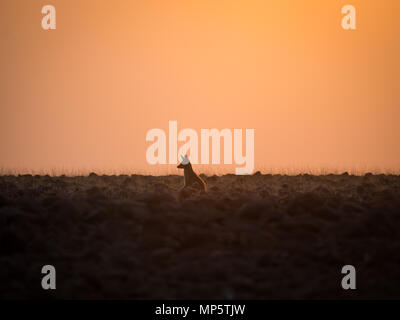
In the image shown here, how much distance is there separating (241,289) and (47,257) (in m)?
4.37

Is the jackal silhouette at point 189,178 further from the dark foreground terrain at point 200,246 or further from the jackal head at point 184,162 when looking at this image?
the dark foreground terrain at point 200,246

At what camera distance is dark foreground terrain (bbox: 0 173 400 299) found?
1104cm

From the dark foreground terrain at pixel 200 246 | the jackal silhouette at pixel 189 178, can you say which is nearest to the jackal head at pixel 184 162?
the jackal silhouette at pixel 189 178

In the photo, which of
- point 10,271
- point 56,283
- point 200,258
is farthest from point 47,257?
point 200,258

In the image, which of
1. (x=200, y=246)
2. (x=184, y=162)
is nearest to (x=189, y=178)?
(x=184, y=162)

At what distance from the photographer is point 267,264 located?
12.3 meters

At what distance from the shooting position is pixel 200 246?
13.3 metres

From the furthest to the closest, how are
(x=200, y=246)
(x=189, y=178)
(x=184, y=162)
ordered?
1. (x=189, y=178)
2. (x=184, y=162)
3. (x=200, y=246)

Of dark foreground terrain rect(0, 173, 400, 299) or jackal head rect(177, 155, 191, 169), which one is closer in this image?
dark foreground terrain rect(0, 173, 400, 299)

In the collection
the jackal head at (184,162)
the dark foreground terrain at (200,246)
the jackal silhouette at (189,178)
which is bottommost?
the dark foreground terrain at (200,246)

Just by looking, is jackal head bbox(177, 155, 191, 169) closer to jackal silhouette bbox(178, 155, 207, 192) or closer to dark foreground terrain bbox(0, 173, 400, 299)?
jackal silhouette bbox(178, 155, 207, 192)

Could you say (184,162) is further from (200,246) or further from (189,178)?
(200,246)

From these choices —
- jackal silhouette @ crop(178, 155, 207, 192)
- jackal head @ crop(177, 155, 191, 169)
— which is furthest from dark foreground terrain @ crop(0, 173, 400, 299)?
jackal head @ crop(177, 155, 191, 169)

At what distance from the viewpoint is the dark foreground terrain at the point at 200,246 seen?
11039 mm
